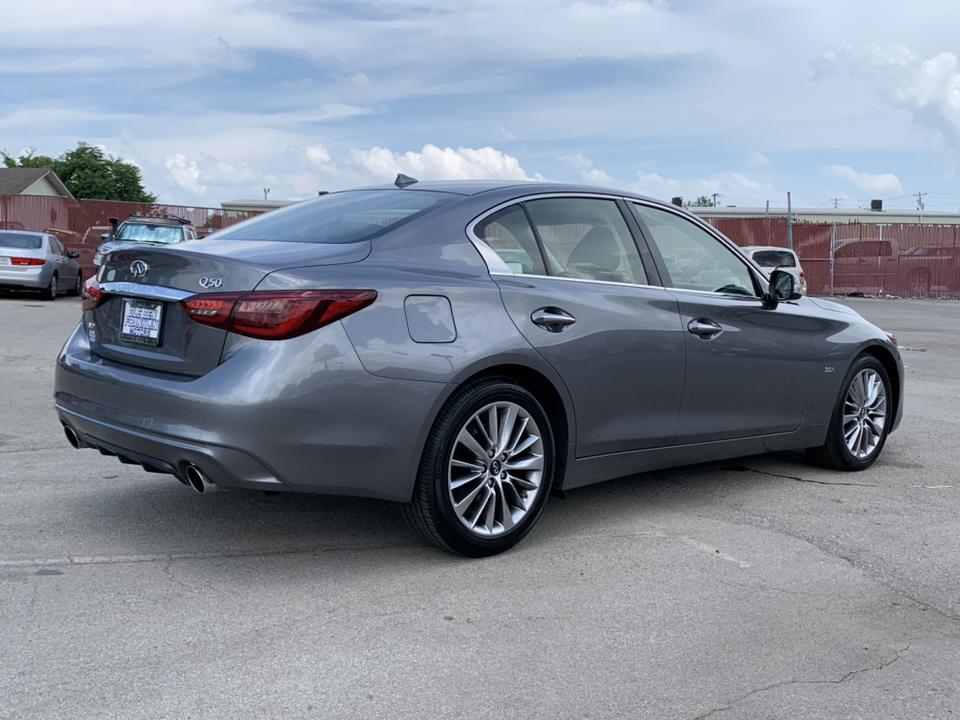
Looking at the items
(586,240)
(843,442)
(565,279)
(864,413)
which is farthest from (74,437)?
(864,413)

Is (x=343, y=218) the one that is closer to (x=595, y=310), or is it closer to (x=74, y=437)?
(x=595, y=310)

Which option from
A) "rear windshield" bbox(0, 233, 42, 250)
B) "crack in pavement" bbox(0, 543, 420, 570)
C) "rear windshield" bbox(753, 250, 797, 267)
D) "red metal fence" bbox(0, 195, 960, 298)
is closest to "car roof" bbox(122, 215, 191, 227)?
"rear windshield" bbox(0, 233, 42, 250)

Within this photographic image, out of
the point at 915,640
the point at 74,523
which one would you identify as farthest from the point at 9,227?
the point at 915,640

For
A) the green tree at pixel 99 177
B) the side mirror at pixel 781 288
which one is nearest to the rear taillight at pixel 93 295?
the side mirror at pixel 781 288

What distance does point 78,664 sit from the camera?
352 centimetres

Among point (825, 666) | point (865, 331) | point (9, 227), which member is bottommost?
point (825, 666)

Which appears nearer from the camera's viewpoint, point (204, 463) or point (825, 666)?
point (825, 666)

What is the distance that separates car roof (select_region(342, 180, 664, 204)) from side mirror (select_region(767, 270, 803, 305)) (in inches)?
39.4

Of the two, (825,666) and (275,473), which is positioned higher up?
(275,473)

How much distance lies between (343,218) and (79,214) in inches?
1160

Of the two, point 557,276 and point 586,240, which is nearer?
point 557,276

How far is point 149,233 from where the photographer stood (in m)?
22.7

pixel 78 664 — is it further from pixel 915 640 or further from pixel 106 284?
pixel 915 640

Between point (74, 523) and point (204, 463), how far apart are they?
4.20 ft
